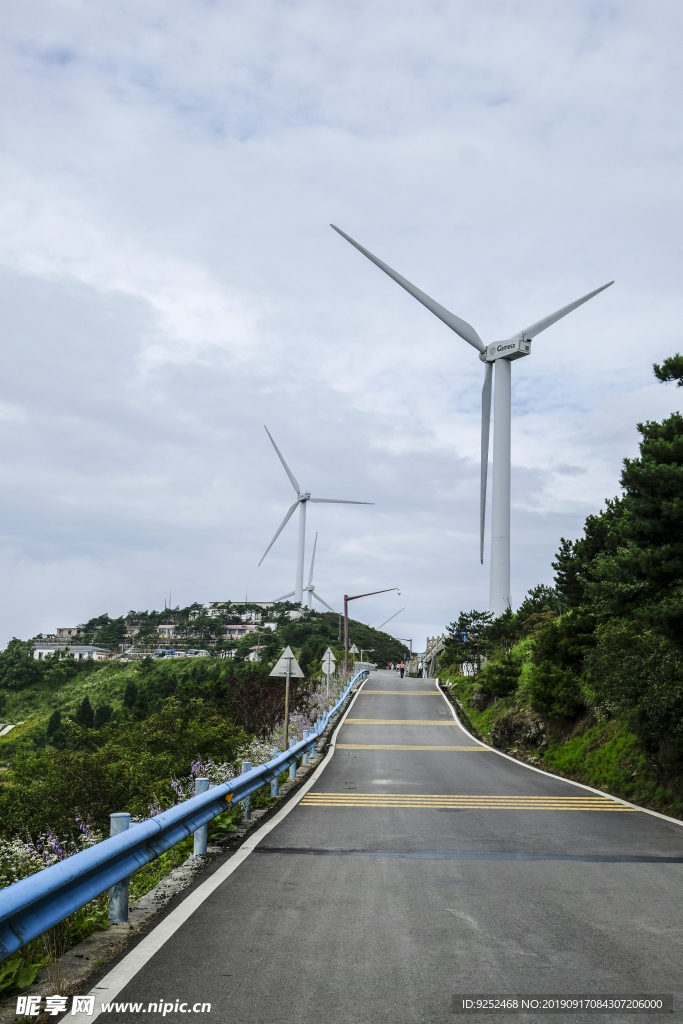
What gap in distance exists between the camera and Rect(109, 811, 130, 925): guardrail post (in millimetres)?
6184

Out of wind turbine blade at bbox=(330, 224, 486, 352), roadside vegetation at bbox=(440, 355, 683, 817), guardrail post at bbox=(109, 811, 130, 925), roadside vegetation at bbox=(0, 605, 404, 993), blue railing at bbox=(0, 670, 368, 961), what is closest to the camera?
blue railing at bbox=(0, 670, 368, 961)

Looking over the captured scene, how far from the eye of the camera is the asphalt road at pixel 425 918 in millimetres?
4719

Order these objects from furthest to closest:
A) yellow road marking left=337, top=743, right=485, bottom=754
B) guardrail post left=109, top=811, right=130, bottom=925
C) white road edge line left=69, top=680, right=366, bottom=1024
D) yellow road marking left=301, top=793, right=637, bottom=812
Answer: yellow road marking left=337, top=743, right=485, bottom=754 < yellow road marking left=301, top=793, right=637, bottom=812 < guardrail post left=109, top=811, right=130, bottom=925 < white road edge line left=69, top=680, right=366, bottom=1024

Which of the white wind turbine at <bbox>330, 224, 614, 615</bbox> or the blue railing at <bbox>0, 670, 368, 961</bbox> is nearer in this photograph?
the blue railing at <bbox>0, 670, 368, 961</bbox>

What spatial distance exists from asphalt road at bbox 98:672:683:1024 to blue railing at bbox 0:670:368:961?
584 mm

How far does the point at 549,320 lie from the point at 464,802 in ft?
147

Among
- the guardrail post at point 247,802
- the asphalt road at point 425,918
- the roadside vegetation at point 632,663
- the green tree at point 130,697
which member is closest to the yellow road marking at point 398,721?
the roadside vegetation at point 632,663

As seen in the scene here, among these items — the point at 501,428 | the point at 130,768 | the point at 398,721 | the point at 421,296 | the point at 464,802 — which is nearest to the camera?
the point at 464,802

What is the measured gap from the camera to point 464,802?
48.3ft

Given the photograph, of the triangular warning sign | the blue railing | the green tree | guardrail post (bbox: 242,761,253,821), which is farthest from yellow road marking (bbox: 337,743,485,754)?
the green tree

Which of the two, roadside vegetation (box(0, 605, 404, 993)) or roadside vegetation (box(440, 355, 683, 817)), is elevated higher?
roadside vegetation (box(440, 355, 683, 817))

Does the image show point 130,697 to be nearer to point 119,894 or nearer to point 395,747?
point 395,747

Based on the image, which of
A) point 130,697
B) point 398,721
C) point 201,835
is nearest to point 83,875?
point 201,835

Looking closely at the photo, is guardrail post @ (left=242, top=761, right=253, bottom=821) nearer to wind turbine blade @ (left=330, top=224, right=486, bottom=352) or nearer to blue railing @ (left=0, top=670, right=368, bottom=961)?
blue railing @ (left=0, top=670, right=368, bottom=961)
